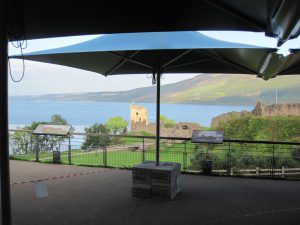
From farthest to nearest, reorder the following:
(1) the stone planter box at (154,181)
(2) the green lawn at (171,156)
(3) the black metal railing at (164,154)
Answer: (2) the green lawn at (171,156), (3) the black metal railing at (164,154), (1) the stone planter box at (154,181)

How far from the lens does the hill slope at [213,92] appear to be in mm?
27966

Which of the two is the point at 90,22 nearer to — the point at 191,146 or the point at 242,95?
the point at 191,146

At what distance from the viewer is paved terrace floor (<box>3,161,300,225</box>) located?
453cm

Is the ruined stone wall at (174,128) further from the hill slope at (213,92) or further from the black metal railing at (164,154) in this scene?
the hill slope at (213,92)

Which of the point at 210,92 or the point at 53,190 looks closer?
the point at 53,190

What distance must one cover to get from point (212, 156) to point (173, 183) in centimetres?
314

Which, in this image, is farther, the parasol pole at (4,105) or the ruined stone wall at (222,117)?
the ruined stone wall at (222,117)

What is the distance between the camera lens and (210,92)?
121 feet

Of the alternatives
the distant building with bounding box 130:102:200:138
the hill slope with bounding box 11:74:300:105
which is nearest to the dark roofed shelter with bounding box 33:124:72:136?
the distant building with bounding box 130:102:200:138

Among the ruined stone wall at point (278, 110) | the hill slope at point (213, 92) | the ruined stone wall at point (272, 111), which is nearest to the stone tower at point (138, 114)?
the ruined stone wall at point (272, 111)

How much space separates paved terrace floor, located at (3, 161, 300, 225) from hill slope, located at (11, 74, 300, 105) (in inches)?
821

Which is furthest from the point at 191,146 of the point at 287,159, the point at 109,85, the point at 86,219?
the point at 109,85

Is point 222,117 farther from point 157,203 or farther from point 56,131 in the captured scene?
point 157,203

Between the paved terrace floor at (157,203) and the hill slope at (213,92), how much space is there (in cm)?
2084
